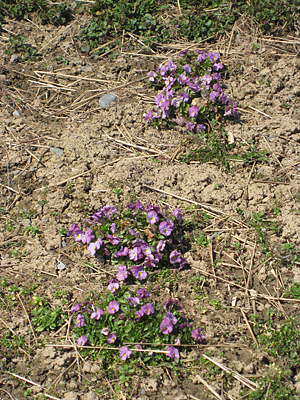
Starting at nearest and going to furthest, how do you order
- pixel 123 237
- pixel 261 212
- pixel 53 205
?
1. pixel 123 237
2. pixel 261 212
3. pixel 53 205

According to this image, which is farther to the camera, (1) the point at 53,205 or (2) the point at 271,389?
(1) the point at 53,205

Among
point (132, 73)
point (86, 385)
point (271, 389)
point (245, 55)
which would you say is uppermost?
point (245, 55)

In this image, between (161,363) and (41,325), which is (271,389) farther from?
(41,325)

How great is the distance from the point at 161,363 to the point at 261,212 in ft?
5.60

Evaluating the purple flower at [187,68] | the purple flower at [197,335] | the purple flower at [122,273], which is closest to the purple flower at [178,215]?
the purple flower at [122,273]

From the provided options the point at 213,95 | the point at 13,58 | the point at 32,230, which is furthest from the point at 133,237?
the point at 13,58

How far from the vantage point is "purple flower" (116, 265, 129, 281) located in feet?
10.6

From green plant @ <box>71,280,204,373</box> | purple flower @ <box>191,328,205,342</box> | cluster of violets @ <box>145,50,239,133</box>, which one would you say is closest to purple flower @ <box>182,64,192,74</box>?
cluster of violets @ <box>145,50,239,133</box>

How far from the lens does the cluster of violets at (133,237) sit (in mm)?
3295

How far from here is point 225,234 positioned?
359 centimetres

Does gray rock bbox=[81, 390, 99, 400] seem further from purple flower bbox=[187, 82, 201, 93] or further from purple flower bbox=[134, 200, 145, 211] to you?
purple flower bbox=[187, 82, 201, 93]

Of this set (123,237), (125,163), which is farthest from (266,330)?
(125,163)

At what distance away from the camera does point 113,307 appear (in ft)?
9.87

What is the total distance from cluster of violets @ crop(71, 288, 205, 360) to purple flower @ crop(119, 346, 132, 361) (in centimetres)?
2
